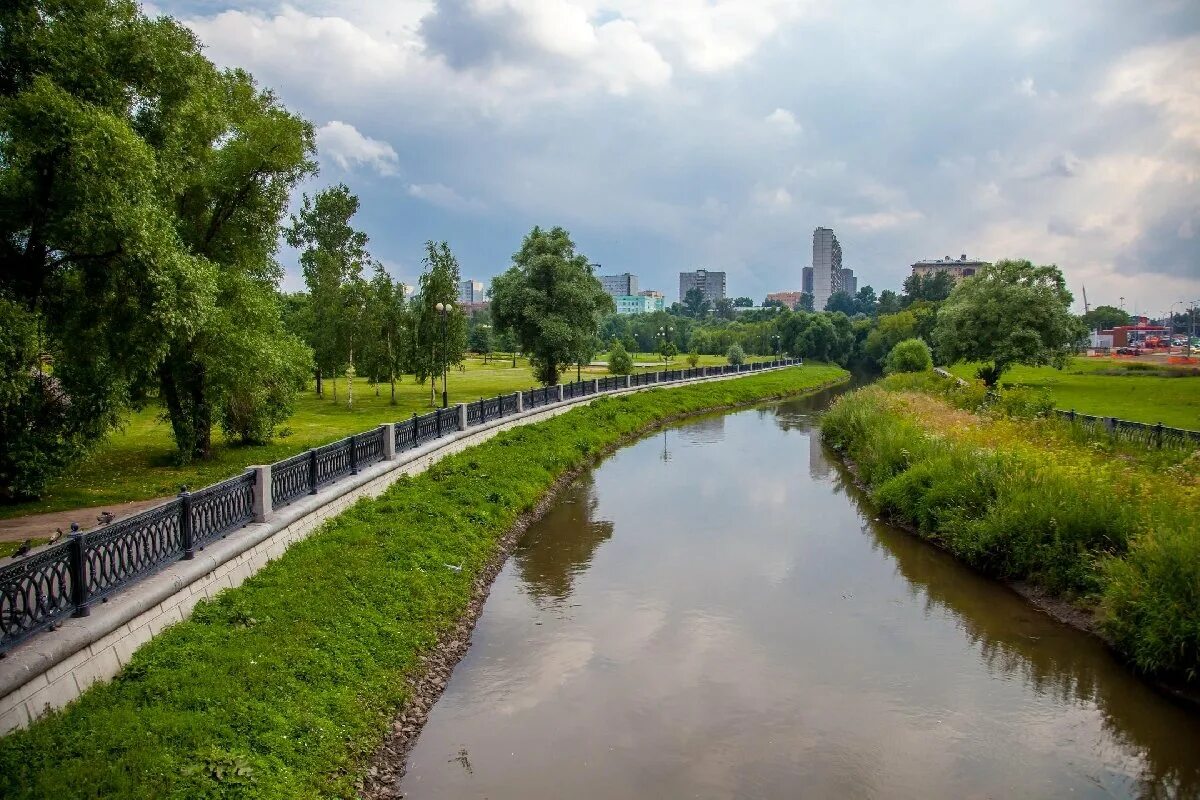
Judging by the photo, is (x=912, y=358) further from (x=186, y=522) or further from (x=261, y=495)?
(x=186, y=522)

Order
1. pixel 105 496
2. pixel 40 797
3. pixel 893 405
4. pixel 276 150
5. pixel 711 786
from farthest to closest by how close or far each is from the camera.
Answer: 1. pixel 893 405
2. pixel 276 150
3. pixel 105 496
4. pixel 711 786
5. pixel 40 797

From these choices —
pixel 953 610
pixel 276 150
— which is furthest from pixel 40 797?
pixel 276 150

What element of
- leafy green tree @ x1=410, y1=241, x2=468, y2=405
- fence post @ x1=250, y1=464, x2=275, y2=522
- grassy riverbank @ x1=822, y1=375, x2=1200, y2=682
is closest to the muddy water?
grassy riverbank @ x1=822, y1=375, x2=1200, y2=682

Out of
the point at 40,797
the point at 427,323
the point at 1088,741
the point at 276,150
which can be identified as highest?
the point at 276,150

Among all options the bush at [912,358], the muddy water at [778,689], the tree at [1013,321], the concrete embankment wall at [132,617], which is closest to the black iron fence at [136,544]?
the concrete embankment wall at [132,617]

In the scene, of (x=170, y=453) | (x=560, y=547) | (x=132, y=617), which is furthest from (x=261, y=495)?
(x=170, y=453)

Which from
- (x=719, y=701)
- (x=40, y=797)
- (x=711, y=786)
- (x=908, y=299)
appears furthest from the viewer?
(x=908, y=299)

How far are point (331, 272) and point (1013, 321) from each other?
4228 centimetres

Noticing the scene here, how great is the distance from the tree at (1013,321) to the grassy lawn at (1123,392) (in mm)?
2056

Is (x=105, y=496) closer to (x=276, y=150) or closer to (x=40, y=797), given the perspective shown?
(x=276, y=150)

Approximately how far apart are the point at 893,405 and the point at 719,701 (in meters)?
25.2

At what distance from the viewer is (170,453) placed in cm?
2350

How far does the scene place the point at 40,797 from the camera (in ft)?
20.6

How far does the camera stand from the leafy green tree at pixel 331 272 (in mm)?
39969
